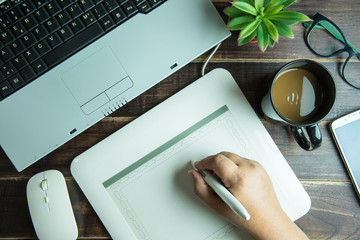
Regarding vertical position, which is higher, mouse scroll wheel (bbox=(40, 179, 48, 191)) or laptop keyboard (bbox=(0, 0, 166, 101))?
laptop keyboard (bbox=(0, 0, 166, 101))

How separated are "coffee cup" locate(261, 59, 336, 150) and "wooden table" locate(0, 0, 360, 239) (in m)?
0.06

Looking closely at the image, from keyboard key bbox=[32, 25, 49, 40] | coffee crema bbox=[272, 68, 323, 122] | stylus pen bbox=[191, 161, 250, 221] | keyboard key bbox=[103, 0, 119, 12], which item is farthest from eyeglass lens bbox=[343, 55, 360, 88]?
keyboard key bbox=[32, 25, 49, 40]

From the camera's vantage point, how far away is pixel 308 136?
55cm

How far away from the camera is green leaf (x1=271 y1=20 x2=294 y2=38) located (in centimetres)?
50

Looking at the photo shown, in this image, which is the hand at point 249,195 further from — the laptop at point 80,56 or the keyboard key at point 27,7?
the keyboard key at point 27,7

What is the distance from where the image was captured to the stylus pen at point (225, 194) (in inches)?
17.6

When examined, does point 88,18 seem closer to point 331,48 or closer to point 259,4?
point 259,4

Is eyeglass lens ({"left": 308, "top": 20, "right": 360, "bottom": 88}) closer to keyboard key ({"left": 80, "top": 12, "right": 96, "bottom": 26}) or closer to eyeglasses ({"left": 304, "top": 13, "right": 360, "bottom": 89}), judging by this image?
eyeglasses ({"left": 304, "top": 13, "right": 360, "bottom": 89})

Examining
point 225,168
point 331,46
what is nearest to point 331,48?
point 331,46

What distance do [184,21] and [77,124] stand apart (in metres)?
0.25

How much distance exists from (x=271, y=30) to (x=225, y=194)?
10.1 inches

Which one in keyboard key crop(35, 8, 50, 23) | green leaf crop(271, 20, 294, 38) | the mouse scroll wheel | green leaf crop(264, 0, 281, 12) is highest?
keyboard key crop(35, 8, 50, 23)

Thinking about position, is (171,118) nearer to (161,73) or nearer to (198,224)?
(161,73)

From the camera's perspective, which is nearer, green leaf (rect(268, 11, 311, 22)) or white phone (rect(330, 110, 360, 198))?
green leaf (rect(268, 11, 311, 22))
